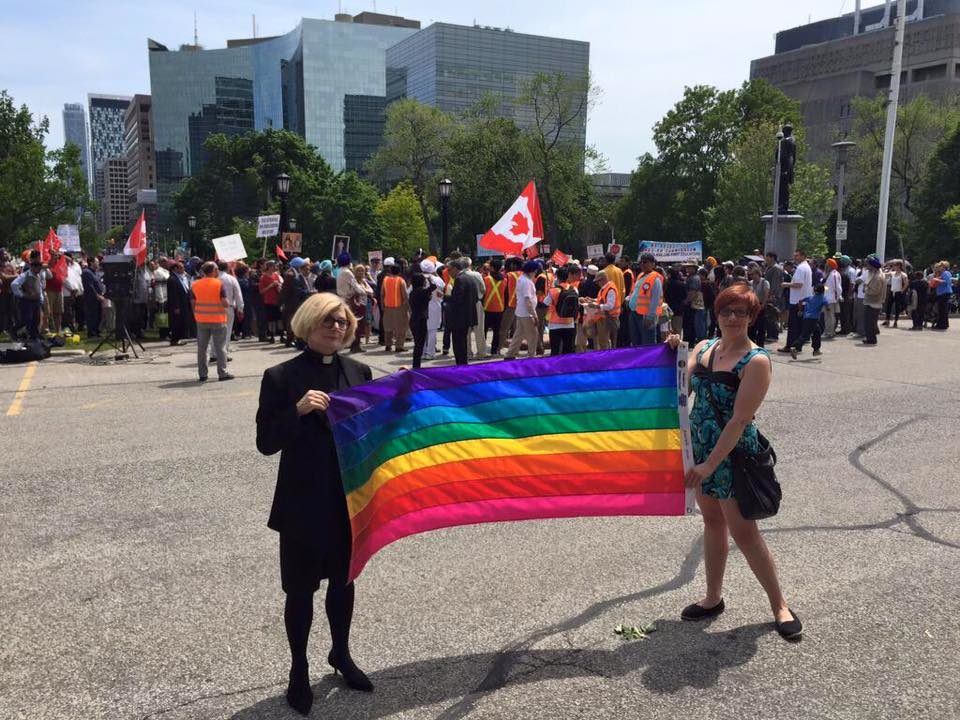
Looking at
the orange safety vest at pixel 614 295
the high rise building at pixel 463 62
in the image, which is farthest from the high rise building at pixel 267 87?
the orange safety vest at pixel 614 295

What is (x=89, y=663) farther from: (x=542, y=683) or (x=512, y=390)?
(x=512, y=390)

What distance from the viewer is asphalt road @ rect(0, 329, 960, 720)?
137 inches

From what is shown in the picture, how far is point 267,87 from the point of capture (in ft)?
536

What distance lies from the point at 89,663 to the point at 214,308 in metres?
8.29

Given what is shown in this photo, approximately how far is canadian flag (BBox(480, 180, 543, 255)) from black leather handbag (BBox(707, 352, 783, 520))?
11606mm

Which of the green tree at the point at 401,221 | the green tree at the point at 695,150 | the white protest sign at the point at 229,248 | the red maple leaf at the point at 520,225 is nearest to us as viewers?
the red maple leaf at the point at 520,225

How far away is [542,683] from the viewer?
357 centimetres

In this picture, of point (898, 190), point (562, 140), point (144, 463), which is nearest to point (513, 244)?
point (144, 463)

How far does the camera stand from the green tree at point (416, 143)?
215 ft

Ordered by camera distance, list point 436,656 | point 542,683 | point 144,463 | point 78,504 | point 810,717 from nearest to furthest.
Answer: point 810,717, point 542,683, point 436,656, point 78,504, point 144,463

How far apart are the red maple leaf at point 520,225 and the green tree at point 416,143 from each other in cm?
5113

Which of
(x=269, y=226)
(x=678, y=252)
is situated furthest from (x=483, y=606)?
(x=269, y=226)

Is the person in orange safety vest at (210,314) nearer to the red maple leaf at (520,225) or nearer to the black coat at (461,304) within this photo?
the black coat at (461,304)

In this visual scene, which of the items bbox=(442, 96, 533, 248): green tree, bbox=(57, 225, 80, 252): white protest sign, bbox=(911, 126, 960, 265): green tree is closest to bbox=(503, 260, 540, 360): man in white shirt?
bbox=(57, 225, 80, 252): white protest sign
